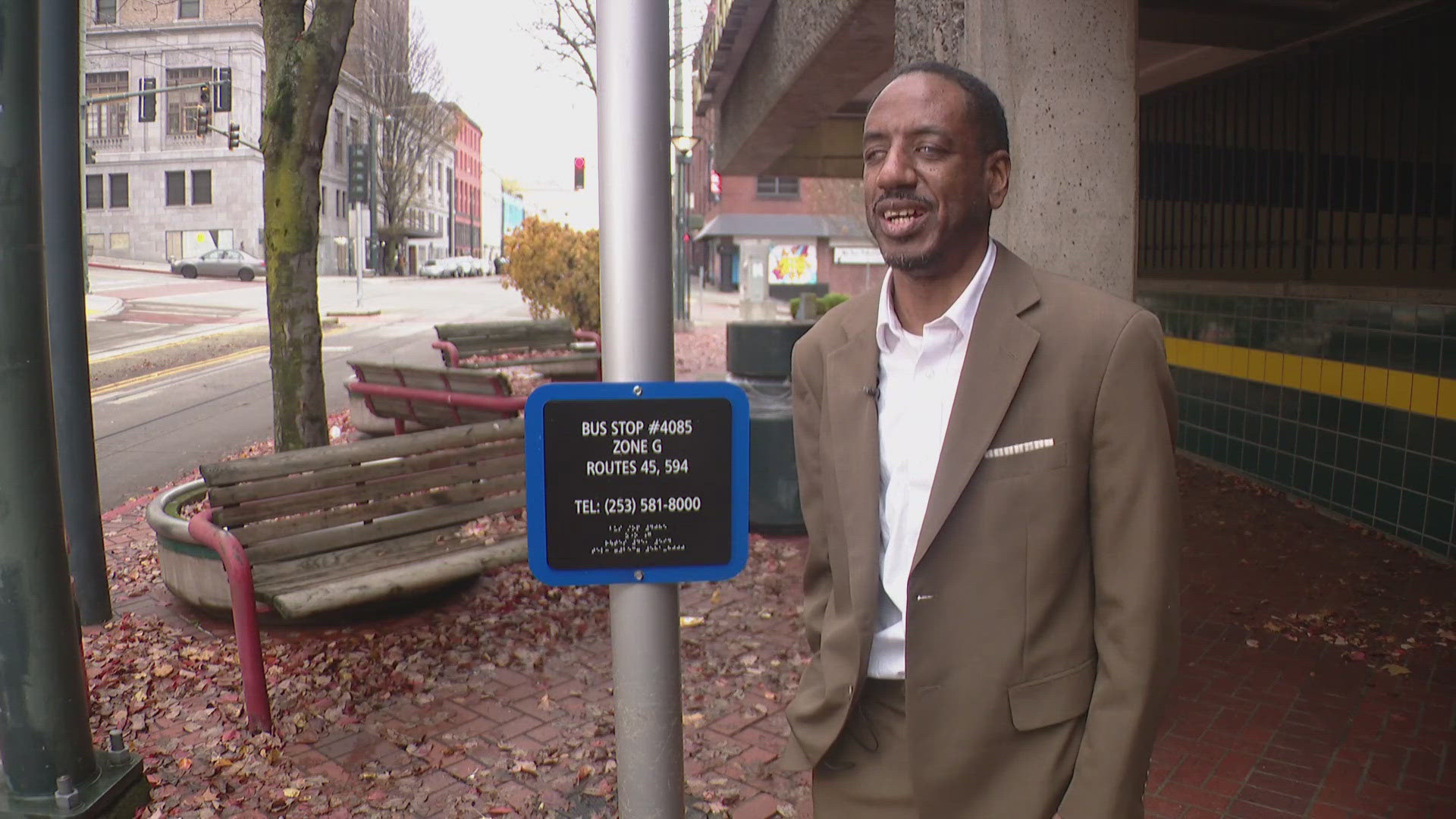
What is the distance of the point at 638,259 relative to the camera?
2541 millimetres

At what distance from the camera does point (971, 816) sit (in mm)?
1971

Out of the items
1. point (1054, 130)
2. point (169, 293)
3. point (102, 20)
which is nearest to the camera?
point (1054, 130)

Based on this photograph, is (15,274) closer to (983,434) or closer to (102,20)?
(983,434)

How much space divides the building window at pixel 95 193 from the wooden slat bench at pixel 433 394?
189 ft

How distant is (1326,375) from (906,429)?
6.95m

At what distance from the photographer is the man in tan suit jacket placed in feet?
6.06

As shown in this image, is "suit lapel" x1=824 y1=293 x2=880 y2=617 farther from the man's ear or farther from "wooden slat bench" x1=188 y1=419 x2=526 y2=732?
"wooden slat bench" x1=188 y1=419 x2=526 y2=732

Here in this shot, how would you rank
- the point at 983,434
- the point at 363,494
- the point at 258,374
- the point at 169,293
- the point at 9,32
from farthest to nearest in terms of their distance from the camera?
the point at 169,293 < the point at 258,374 < the point at 363,494 < the point at 9,32 < the point at 983,434

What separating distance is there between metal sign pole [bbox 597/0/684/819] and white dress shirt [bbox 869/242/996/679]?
0.64 meters

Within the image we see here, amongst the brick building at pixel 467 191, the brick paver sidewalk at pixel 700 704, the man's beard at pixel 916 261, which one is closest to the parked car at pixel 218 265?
the brick paver sidewalk at pixel 700 704

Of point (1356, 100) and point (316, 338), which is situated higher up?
point (1356, 100)

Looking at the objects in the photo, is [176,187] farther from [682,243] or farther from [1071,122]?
[1071,122]

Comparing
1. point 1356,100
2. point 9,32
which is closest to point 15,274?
point 9,32

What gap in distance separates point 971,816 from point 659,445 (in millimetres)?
1002
